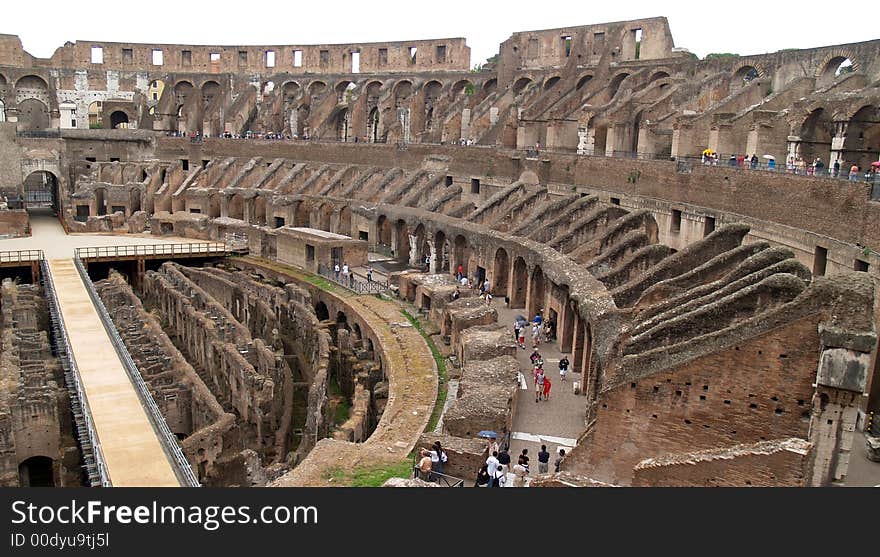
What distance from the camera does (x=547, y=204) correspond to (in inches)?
1107

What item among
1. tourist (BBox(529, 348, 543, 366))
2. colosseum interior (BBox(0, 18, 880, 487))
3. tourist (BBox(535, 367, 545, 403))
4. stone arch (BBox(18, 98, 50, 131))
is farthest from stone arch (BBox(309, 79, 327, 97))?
tourist (BBox(535, 367, 545, 403))

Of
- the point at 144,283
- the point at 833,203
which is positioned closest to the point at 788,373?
the point at 833,203

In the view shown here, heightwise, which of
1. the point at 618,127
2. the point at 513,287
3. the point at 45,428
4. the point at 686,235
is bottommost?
the point at 45,428

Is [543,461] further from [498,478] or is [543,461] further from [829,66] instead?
[829,66]

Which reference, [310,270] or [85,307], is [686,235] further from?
[85,307]

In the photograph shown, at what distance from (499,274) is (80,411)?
14.7 meters

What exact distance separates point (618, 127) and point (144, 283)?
2166 cm

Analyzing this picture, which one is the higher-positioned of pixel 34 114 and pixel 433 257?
pixel 34 114

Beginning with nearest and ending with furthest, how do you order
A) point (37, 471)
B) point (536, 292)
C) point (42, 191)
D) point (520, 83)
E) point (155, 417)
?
point (155, 417) → point (37, 471) → point (536, 292) → point (520, 83) → point (42, 191)

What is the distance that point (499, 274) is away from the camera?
2714 cm

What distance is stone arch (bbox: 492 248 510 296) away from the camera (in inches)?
1062

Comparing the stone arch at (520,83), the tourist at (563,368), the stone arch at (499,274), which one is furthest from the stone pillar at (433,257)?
the stone arch at (520,83)

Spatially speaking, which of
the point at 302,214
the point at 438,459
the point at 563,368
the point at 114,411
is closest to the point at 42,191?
the point at 302,214

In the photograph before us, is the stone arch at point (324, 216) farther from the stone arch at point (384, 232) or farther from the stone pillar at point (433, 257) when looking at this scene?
the stone pillar at point (433, 257)
